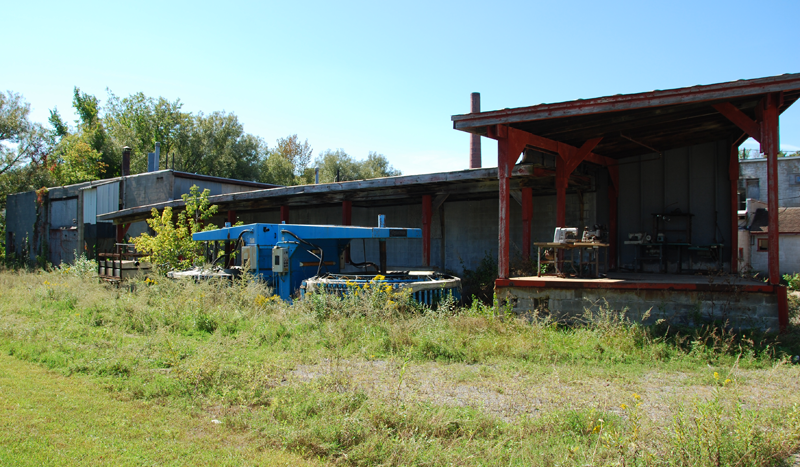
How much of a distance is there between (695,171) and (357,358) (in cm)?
1088

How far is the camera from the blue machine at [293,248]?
34.1 feet

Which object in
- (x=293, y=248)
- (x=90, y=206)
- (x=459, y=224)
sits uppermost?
(x=90, y=206)

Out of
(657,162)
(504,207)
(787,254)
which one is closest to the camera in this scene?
(504,207)

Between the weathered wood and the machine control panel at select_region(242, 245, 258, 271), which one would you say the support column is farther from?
the machine control panel at select_region(242, 245, 258, 271)

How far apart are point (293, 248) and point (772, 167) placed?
8.36m

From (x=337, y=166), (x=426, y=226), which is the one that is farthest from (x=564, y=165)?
(x=337, y=166)

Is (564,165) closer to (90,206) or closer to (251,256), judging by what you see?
(251,256)

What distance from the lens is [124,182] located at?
27.0m

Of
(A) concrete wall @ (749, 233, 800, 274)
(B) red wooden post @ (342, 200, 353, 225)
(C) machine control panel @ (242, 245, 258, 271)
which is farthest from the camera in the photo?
(A) concrete wall @ (749, 233, 800, 274)

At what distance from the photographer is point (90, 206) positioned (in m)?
28.0

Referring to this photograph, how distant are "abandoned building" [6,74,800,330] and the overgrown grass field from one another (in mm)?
717

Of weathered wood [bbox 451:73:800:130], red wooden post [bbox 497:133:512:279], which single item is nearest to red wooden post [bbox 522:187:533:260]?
red wooden post [bbox 497:133:512:279]

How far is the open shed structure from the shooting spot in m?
8.22

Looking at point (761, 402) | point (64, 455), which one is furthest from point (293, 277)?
point (761, 402)
